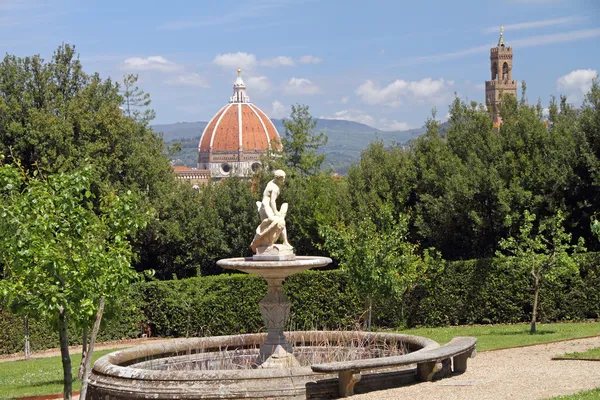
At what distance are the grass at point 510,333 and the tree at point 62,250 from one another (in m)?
9.99

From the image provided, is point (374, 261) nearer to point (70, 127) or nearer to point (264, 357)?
point (264, 357)

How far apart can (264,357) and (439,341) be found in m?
8.79

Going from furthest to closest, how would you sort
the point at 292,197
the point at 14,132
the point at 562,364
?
the point at 292,197 → the point at 14,132 → the point at 562,364

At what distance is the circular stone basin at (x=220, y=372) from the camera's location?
41.0 ft

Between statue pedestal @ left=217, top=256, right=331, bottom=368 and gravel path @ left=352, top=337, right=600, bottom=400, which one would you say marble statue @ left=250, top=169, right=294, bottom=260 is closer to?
statue pedestal @ left=217, top=256, right=331, bottom=368

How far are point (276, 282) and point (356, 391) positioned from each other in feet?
11.0

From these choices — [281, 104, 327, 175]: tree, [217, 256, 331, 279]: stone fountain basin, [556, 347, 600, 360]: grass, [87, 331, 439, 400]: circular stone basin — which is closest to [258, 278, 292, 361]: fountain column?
[217, 256, 331, 279]: stone fountain basin

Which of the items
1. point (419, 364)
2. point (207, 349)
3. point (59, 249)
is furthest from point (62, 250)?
point (207, 349)

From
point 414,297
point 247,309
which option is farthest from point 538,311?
point 247,309

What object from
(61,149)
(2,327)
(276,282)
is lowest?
(2,327)

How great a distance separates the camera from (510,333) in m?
23.9

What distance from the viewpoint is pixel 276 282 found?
1572cm

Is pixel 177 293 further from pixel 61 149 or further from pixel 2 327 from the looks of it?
pixel 61 149

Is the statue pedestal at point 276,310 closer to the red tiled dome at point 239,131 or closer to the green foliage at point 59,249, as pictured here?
the green foliage at point 59,249
